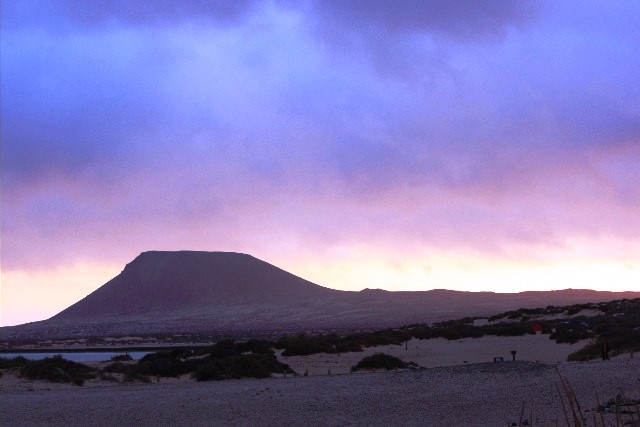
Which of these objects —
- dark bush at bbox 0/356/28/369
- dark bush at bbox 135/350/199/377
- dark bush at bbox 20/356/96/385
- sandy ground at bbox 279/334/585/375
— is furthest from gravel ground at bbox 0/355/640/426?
sandy ground at bbox 279/334/585/375

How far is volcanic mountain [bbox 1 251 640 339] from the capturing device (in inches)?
5394

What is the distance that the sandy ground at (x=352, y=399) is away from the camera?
17078mm

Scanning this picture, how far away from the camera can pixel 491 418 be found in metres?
16.5

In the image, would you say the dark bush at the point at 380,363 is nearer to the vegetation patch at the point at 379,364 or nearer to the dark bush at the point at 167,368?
the vegetation patch at the point at 379,364

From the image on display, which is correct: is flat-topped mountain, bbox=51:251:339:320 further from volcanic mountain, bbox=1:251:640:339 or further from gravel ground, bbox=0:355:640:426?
gravel ground, bbox=0:355:640:426

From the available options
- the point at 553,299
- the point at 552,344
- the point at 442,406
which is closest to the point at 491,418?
the point at 442,406

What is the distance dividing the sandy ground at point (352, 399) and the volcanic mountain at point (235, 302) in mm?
101327

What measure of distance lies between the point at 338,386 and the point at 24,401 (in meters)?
8.60

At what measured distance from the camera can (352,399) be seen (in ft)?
63.9

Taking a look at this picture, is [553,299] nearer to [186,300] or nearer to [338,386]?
[186,300]

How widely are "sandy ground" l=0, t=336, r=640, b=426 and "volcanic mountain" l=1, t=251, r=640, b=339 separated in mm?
101327

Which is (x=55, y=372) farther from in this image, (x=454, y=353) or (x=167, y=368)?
(x=454, y=353)

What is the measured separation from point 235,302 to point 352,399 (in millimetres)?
154842

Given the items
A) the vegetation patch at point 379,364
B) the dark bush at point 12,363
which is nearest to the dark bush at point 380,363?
the vegetation patch at point 379,364
